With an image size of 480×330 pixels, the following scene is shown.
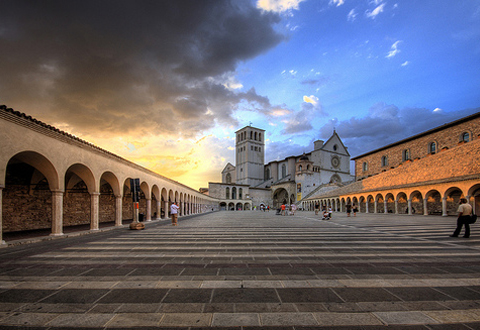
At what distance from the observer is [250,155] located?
286 ft

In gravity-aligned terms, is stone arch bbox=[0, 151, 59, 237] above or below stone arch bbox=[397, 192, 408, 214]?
above

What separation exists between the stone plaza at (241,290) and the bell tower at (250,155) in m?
79.5

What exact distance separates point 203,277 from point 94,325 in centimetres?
197

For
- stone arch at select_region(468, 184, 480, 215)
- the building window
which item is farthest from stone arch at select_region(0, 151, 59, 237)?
the building window

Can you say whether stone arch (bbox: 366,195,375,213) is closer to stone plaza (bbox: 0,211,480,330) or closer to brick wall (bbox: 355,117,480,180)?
brick wall (bbox: 355,117,480,180)

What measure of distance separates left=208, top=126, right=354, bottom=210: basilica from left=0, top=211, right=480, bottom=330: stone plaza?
Answer: 55332 mm

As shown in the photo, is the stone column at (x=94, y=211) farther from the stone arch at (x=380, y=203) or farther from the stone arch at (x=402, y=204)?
the stone arch at (x=380, y=203)

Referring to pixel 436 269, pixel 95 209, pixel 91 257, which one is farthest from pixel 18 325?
pixel 95 209

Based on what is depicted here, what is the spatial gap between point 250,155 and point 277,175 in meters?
11.0

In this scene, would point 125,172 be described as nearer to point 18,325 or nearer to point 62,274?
point 62,274

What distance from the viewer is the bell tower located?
284ft

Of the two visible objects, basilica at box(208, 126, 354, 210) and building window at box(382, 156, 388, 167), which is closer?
building window at box(382, 156, 388, 167)

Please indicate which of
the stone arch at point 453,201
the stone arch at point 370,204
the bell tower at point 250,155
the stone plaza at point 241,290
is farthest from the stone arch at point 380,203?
the bell tower at point 250,155

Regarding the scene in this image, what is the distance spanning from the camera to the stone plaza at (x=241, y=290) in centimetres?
295
